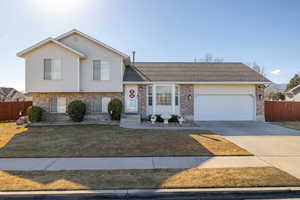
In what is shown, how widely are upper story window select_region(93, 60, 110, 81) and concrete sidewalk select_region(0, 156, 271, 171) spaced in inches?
331

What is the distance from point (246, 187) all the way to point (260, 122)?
37.2 feet

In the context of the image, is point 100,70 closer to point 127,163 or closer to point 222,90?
point 127,163

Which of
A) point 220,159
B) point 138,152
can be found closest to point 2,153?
point 138,152

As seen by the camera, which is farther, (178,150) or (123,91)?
(123,91)

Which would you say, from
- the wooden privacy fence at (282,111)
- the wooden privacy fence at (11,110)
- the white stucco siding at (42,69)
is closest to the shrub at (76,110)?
the white stucco siding at (42,69)

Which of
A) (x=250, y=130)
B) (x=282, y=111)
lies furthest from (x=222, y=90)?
(x=282, y=111)

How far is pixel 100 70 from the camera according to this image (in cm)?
1302

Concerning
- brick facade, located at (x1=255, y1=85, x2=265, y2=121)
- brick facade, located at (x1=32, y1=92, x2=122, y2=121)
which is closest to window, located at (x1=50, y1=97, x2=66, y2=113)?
brick facade, located at (x1=32, y1=92, x2=122, y2=121)

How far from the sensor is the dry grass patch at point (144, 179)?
367 centimetres

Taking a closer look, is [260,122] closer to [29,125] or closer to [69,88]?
[69,88]

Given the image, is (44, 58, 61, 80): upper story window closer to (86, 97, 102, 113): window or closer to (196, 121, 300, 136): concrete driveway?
(86, 97, 102, 113): window

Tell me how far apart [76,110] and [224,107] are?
11.4 meters

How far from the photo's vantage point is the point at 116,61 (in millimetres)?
12922

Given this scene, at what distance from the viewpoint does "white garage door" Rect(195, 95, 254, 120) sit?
44.3 ft
